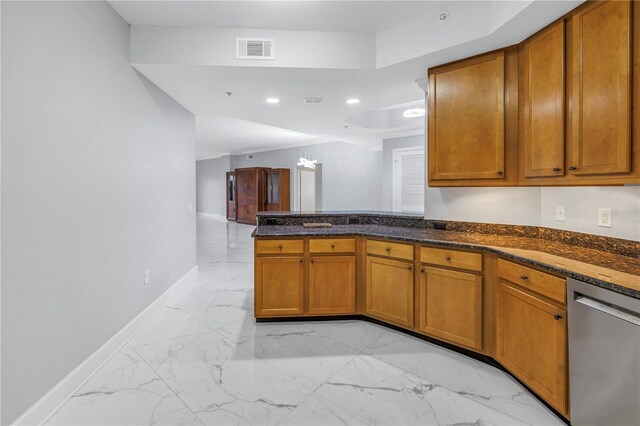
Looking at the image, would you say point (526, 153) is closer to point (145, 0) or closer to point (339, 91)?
point (339, 91)

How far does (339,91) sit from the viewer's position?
333 centimetres

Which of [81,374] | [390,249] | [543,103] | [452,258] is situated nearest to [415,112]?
[543,103]

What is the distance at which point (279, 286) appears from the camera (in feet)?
9.46

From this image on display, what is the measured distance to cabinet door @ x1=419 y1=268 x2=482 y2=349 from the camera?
88.4 inches

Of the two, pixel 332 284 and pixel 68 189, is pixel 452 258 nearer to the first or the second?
pixel 332 284

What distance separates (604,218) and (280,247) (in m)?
2.36

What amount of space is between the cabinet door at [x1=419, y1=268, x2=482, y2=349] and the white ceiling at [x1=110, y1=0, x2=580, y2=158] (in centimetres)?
174

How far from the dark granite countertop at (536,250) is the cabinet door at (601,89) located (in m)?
0.50

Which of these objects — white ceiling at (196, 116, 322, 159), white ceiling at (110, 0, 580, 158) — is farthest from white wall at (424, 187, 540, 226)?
white ceiling at (196, 116, 322, 159)

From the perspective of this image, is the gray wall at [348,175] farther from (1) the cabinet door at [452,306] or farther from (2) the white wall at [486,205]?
(1) the cabinet door at [452,306]

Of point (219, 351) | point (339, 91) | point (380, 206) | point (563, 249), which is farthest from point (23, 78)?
point (380, 206)

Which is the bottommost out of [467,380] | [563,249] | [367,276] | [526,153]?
[467,380]

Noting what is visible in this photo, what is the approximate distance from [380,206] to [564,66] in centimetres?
589

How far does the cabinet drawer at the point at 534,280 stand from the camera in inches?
63.9
